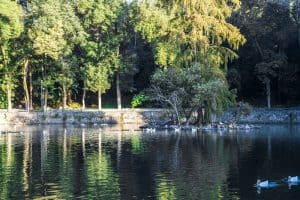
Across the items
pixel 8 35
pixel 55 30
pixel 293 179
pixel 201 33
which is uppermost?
pixel 55 30

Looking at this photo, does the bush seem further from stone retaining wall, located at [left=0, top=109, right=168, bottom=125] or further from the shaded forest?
stone retaining wall, located at [left=0, top=109, right=168, bottom=125]

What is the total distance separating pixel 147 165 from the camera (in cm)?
3744

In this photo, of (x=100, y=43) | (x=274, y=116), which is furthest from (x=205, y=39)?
(x=100, y=43)

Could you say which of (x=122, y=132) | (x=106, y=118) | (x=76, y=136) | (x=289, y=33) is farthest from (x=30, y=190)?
(x=289, y=33)

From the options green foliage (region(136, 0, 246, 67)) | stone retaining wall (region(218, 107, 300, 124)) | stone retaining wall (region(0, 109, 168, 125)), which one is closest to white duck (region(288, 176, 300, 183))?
green foliage (region(136, 0, 246, 67))

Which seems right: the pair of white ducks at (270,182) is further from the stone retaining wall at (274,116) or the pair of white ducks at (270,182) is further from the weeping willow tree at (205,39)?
the stone retaining wall at (274,116)

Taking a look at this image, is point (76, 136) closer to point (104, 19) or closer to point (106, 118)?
point (106, 118)

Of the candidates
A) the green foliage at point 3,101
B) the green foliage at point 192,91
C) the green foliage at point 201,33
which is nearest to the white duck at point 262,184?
the green foliage at point 192,91

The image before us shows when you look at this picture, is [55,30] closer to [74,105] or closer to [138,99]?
[74,105]

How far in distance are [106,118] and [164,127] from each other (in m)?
12.9

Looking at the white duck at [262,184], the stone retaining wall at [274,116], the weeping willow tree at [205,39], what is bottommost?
the white duck at [262,184]

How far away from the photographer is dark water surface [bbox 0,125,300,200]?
2855 cm

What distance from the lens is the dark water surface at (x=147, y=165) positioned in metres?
28.5

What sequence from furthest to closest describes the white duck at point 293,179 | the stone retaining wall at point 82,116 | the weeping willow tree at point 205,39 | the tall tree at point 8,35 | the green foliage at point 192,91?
the stone retaining wall at point 82,116 → the tall tree at point 8,35 → the weeping willow tree at point 205,39 → the green foliage at point 192,91 → the white duck at point 293,179
